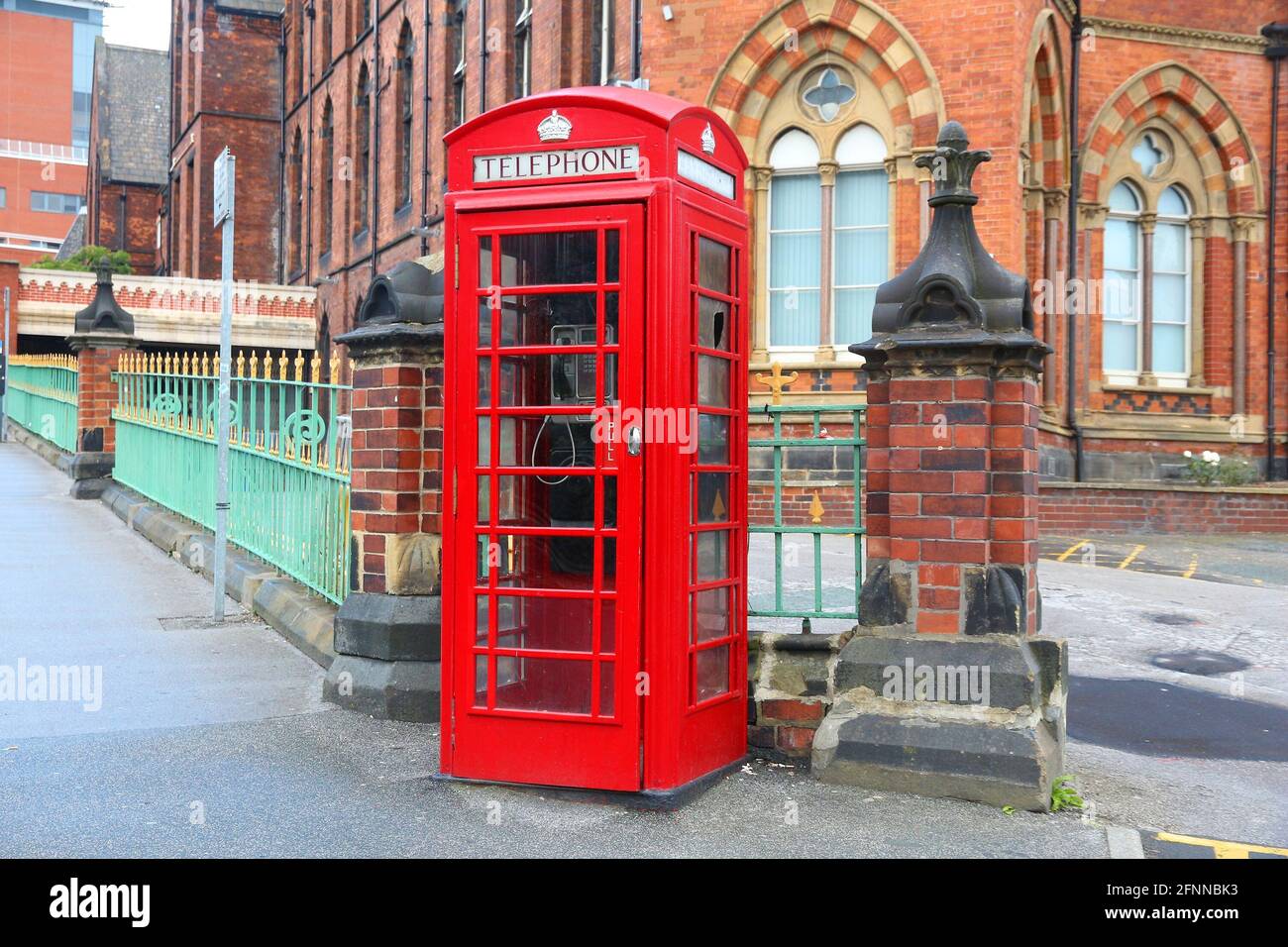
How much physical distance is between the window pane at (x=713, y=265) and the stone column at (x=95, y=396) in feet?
43.0

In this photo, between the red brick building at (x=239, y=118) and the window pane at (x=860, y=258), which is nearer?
the window pane at (x=860, y=258)

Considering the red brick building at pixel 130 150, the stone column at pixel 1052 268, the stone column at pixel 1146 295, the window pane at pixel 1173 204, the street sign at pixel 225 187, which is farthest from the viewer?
the red brick building at pixel 130 150

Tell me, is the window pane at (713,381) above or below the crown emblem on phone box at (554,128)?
below

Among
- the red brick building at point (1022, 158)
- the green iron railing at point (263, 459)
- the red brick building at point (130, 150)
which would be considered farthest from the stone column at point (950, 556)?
the red brick building at point (130, 150)

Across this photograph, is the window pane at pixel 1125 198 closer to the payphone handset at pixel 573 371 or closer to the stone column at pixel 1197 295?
the stone column at pixel 1197 295

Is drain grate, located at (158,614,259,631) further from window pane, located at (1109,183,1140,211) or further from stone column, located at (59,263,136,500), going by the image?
window pane, located at (1109,183,1140,211)

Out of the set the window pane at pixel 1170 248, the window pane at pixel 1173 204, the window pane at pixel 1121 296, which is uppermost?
the window pane at pixel 1173 204

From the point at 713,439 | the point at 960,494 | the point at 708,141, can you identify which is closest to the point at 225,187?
the point at 708,141

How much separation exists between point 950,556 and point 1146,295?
15625 mm

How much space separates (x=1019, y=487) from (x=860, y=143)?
11.8 metres

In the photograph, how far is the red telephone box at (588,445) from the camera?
4.92 meters

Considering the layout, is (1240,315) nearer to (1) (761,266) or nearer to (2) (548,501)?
(1) (761,266)

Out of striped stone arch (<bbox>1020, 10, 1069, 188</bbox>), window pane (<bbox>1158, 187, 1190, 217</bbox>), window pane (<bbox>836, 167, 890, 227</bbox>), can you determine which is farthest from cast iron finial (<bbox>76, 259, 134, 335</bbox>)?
window pane (<bbox>1158, 187, 1190, 217</bbox>)

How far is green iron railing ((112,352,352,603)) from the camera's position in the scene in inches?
306
